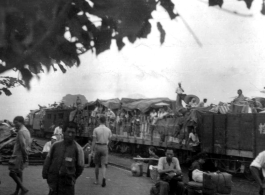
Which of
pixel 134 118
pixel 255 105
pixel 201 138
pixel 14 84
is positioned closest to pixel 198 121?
pixel 201 138

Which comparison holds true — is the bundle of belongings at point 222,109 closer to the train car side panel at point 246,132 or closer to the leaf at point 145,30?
the train car side panel at point 246,132

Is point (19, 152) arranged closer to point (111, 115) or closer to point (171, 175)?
point (171, 175)

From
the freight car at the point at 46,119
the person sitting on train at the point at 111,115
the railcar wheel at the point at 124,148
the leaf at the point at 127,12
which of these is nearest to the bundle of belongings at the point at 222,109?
the railcar wheel at the point at 124,148

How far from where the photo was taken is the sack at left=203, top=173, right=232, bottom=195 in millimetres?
6609

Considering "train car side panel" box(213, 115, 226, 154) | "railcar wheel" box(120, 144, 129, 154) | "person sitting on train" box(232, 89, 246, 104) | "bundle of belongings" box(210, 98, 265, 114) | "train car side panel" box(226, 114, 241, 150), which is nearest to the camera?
"train car side panel" box(226, 114, 241, 150)

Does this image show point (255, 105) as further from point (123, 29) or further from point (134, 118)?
point (123, 29)

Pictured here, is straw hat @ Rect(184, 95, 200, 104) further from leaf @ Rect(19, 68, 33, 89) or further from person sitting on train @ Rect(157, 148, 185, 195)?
leaf @ Rect(19, 68, 33, 89)

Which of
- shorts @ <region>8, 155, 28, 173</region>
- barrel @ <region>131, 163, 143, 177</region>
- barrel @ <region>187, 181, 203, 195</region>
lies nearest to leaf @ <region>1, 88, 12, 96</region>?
shorts @ <region>8, 155, 28, 173</region>

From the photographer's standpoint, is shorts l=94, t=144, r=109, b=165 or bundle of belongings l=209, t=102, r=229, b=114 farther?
bundle of belongings l=209, t=102, r=229, b=114

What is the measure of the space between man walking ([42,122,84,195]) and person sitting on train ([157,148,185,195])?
94.1 inches

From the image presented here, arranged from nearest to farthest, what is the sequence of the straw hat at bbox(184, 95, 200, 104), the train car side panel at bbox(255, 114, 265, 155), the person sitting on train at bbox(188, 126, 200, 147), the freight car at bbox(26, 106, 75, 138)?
the train car side panel at bbox(255, 114, 265, 155) < the person sitting on train at bbox(188, 126, 200, 147) < the straw hat at bbox(184, 95, 200, 104) < the freight car at bbox(26, 106, 75, 138)

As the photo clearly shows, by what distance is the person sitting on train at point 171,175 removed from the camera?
742 cm

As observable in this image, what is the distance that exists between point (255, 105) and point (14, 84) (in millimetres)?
12177

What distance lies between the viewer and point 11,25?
201 cm
